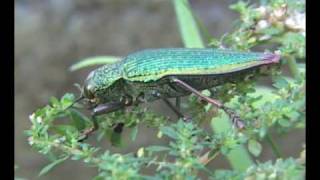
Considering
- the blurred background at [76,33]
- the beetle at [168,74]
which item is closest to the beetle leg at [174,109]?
the beetle at [168,74]

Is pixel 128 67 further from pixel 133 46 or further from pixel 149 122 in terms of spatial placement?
pixel 133 46

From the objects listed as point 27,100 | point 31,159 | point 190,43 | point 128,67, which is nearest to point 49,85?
point 27,100

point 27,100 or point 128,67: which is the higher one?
point 27,100

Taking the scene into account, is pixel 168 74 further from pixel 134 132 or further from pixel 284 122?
pixel 284 122

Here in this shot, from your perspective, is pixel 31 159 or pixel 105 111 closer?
pixel 105 111

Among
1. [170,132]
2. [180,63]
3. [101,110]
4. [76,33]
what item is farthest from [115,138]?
[76,33]

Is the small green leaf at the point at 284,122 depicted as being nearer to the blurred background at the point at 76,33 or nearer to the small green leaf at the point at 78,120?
the small green leaf at the point at 78,120
